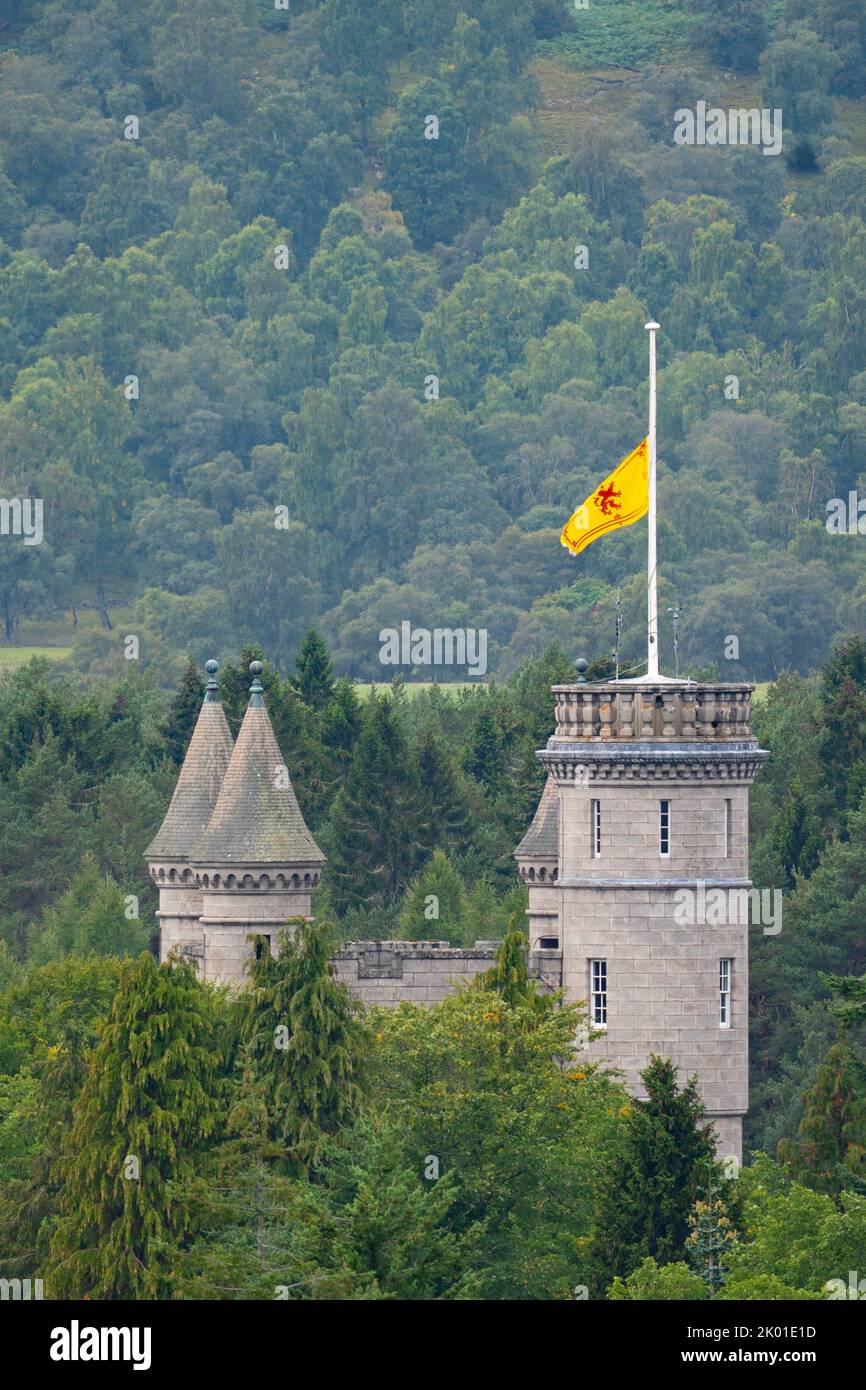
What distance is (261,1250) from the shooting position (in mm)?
58750

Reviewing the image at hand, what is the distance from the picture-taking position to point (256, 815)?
248 feet

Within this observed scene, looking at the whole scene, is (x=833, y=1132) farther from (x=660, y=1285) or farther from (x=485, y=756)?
(x=485, y=756)

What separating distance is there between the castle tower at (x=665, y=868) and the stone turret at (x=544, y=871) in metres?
5.26

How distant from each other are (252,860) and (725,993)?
913cm

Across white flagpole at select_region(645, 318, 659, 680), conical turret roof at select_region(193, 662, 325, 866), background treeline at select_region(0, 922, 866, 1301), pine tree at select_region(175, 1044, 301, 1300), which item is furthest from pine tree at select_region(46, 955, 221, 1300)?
white flagpole at select_region(645, 318, 659, 680)

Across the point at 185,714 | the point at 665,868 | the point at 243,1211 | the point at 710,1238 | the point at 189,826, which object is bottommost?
the point at 710,1238

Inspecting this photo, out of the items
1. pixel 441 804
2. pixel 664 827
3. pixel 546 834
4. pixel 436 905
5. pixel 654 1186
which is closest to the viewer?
pixel 654 1186

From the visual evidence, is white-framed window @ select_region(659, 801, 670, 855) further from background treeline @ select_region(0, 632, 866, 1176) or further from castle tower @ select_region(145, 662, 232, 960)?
background treeline @ select_region(0, 632, 866, 1176)

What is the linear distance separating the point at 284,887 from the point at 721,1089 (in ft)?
30.2

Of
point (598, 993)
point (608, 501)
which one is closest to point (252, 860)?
point (598, 993)

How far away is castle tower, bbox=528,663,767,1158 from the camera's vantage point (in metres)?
69.2

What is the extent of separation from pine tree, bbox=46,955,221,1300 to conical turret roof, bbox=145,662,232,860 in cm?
1009

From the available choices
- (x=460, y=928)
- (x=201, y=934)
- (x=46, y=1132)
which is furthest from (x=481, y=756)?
(x=46, y=1132)

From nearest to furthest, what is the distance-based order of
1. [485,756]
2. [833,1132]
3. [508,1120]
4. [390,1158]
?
[390,1158] → [508,1120] → [833,1132] → [485,756]
